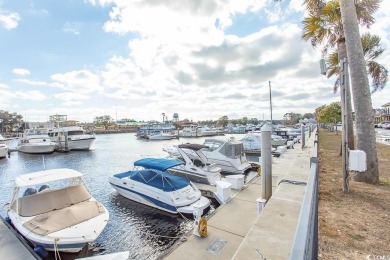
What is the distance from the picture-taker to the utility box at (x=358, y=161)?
19.4ft

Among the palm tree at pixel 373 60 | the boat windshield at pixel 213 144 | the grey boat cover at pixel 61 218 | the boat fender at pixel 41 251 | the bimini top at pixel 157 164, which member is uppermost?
the palm tree at pixel 373 60

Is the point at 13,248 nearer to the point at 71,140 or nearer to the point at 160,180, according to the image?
the point at 160,180

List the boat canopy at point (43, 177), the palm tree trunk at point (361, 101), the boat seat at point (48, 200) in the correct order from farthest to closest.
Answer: the boat canopy at point (43, 177), the boat seat at point (48, 200), the palm tree trunk at point (361, 101)

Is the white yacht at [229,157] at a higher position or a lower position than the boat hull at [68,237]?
higher

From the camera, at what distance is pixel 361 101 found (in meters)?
6.89

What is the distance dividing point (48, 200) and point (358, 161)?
9.83 meters

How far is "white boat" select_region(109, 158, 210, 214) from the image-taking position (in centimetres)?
934

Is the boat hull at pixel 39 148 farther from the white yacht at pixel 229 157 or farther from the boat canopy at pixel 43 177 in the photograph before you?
the boat canopy at pixel 43 177

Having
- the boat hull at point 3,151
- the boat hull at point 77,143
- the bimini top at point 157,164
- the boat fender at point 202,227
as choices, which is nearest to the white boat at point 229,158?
the bimini top at point 157,164

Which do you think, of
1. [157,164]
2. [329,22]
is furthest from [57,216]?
[329,22]

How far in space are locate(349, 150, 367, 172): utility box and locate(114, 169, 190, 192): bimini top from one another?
648cm

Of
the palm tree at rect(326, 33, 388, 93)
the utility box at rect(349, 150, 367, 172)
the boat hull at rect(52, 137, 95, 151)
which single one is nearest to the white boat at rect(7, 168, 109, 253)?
the utility box at rect(349, 150, 367, 172)

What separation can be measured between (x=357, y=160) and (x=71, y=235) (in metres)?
8.33

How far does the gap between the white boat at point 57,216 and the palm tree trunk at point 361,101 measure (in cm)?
876
